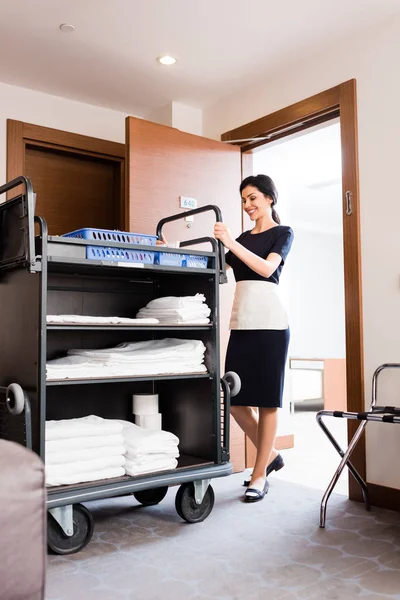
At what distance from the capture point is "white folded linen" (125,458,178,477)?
2365mm

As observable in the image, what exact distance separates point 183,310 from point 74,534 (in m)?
0.98

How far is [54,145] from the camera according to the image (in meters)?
3.75

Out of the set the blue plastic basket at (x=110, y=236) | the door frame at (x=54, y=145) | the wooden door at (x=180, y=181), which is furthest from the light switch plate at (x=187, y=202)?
the blue plastic basket at (x=110, y=236)

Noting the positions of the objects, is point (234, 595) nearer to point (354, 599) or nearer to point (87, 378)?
point (354, 599)

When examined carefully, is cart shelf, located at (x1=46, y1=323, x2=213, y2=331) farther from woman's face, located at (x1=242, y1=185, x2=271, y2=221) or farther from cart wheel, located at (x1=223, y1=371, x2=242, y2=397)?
woman's face, located at (x1=242, y1=185, x2=271, y2=221)

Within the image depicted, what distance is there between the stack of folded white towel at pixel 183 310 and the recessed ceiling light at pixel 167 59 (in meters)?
1.50

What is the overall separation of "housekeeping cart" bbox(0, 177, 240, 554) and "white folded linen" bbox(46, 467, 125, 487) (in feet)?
0.10

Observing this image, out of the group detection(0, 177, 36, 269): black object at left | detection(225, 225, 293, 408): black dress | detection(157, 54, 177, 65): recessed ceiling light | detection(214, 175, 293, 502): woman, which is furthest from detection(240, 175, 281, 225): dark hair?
detection(0, 177, 36, 269): black object at left

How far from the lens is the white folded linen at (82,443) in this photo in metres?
2.22

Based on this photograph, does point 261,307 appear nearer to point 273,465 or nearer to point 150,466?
point 273,465

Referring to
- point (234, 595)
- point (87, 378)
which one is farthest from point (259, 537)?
point (87, 378)

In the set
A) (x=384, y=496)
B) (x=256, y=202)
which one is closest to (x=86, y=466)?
(x=384, y=496)


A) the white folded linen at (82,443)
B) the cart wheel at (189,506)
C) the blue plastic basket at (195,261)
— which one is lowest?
the cart wheel at (189,506)

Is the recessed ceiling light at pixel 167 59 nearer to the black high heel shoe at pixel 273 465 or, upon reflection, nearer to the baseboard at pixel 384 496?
the black high heel shoe at pixel 273 465
